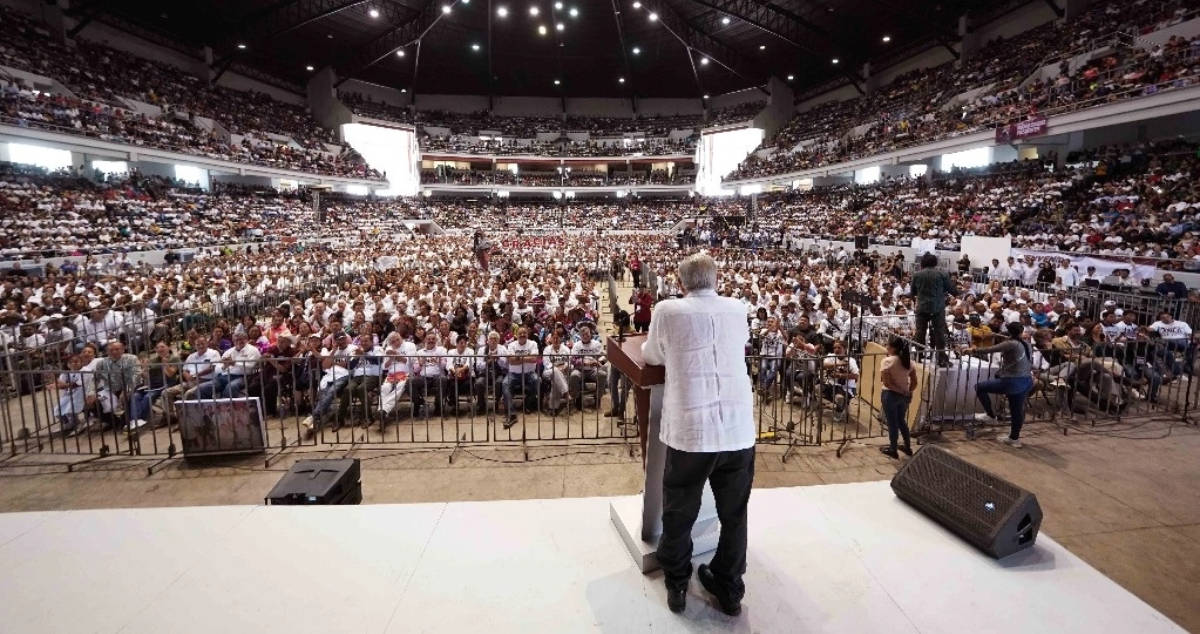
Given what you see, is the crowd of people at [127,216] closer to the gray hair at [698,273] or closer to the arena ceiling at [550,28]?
the arena ceiling at [550,28]

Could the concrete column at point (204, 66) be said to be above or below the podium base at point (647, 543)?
above

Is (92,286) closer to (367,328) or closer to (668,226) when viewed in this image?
(367,328)

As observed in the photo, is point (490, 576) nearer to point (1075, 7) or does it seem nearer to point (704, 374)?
point (704, 374)

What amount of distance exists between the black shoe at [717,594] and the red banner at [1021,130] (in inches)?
1040

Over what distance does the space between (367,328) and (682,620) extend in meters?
7.25

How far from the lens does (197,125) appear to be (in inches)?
1377

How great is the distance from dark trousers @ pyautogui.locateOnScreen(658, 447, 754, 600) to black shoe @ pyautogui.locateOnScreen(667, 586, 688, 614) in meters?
0.02

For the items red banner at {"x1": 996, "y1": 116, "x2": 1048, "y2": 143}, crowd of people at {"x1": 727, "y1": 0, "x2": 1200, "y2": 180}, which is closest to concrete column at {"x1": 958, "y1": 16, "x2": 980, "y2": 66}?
crowd of people at {"x1": 727, "y1": 0, "x2": 1200, "y2": 180}

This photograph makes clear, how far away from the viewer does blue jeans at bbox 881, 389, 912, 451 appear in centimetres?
581

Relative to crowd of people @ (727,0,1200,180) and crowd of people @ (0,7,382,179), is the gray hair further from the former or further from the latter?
crowd of people @ (0,7,382,179)

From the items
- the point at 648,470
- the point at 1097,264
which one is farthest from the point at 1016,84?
the point at 648,470

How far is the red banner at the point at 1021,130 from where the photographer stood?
834 inches

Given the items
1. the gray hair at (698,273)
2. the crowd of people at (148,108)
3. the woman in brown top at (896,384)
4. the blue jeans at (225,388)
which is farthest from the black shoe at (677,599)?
the crowd of people at (148,108)

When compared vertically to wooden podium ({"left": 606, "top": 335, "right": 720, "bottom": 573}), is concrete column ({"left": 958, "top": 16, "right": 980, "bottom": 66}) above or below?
above
